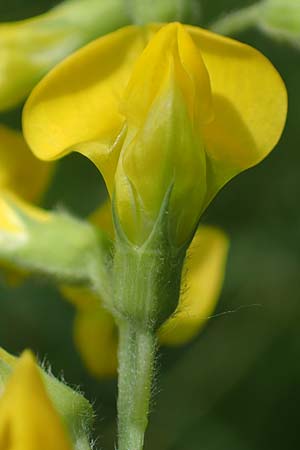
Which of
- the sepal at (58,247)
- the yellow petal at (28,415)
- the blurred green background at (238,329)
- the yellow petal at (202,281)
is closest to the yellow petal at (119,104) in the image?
the sepal at (58,247)

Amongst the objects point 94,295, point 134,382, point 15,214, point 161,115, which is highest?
point 161,115

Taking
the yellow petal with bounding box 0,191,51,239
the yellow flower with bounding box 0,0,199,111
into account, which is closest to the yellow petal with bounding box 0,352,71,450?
the yellow petal with bounding box 0,191,51,239

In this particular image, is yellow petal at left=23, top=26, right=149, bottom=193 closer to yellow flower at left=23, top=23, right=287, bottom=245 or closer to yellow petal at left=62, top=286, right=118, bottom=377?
yellow flower at left=23, top=23, right=287, bottom=245

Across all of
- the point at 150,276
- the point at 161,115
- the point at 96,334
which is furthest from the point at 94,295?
the point at 161,115

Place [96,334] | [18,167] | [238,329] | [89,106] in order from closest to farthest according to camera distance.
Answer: [89,106], [18,167], [96,334], [238,329]

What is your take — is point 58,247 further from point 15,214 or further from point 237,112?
point 237,112

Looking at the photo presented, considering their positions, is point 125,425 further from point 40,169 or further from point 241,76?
point 40,169
